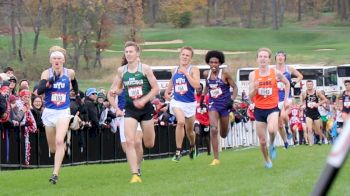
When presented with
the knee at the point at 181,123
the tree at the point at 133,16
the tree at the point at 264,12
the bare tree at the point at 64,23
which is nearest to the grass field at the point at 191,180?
the knee at the point at 181,123

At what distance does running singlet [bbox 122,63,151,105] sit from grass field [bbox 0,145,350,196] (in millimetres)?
1223

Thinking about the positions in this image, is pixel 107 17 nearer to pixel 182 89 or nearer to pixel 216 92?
pixel 182 89

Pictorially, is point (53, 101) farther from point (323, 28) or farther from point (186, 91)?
point (323, 28)

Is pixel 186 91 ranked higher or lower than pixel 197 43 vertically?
lower

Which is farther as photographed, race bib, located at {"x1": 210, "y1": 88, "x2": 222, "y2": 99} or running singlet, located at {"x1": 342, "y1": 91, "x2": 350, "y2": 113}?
running singlet, located at {"x1": 342, "y1": 91, "x2": 350, "y2": 113}

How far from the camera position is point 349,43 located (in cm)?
9262

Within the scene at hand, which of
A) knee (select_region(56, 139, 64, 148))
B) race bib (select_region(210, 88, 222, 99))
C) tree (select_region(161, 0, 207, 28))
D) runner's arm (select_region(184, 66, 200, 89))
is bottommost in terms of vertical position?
knee (select_region(56, 139, 64, 148))

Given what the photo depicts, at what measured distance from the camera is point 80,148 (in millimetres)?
20844

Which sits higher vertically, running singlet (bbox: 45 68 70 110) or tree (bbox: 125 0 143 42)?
tree (bbox: 125 0 143 42)

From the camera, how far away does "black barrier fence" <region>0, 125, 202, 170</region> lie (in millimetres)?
17625

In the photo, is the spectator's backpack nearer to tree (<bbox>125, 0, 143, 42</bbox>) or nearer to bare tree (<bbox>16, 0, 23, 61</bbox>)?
bare tree (<bbox>16, 0, 23, 61</bbox>)

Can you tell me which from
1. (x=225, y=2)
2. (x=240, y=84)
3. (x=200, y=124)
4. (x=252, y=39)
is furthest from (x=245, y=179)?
(x=225, y=2)

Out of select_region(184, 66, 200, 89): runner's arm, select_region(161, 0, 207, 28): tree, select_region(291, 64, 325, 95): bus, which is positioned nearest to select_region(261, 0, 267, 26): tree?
select_region(161, 0, 207, 28): tree

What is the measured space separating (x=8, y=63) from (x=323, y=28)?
173 feet
